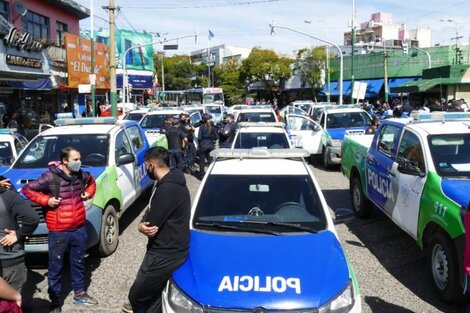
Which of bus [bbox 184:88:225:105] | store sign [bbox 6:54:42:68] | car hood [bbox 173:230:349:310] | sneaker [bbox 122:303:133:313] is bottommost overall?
sneaker [bbox 122:303:133:313]

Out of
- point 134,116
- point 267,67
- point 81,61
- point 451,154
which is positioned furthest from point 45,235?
point 267,67

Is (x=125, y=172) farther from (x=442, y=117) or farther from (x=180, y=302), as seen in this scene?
(x=442, y=117)

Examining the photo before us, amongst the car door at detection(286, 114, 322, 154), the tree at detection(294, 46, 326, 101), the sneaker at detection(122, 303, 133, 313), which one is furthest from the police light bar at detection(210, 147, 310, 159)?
the tree at detection(294, 46, 326, 101)

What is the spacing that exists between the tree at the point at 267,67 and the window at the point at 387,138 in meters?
55.7

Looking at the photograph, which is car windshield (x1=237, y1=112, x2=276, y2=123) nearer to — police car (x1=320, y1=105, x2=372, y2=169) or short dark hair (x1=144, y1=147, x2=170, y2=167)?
police car (x1=320, y1=105, x2=372, y2=169)

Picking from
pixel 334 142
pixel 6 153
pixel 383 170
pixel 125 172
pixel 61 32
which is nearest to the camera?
pixel 383 170

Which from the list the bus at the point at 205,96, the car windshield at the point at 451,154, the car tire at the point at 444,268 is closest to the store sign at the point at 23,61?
the car windshield at the point at 451,154

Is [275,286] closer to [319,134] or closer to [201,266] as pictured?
[201,266]

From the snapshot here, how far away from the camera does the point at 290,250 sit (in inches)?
157

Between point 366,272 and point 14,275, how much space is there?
4.11 metres

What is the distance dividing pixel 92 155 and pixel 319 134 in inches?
355

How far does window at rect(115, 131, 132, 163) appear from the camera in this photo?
8027 millimetres

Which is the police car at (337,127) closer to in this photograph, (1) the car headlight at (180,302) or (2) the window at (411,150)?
(2) the window at (411,150)

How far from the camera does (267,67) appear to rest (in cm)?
6391
